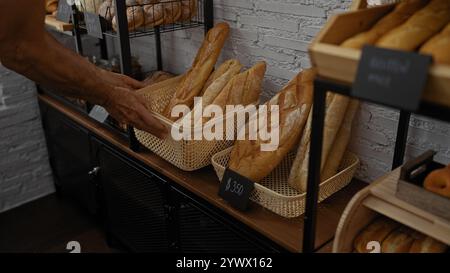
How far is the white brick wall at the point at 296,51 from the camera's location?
1.33 m

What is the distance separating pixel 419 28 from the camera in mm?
778

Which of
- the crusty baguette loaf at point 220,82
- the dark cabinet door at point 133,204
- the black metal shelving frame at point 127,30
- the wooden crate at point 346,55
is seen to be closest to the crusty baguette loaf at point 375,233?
the wooden crate at point 346,55

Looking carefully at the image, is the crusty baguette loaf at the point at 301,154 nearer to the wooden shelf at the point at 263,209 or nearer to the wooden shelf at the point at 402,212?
the wooden shelf at the point at 263,209

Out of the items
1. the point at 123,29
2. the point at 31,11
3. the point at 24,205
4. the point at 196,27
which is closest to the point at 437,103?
the point at 31,11

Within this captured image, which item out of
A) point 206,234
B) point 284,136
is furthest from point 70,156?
point 284,136

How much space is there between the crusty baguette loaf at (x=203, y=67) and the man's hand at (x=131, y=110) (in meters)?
0.26

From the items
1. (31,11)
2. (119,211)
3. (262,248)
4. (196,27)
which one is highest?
(31,11)

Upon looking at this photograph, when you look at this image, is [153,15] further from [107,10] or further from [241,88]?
[241,88]

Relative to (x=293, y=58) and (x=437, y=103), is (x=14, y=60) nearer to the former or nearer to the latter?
(x=293, y=58)

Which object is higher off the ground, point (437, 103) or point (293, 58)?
point (437, 103)

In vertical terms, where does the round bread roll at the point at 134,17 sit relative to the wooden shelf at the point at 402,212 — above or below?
above

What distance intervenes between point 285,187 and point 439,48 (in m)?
0.81

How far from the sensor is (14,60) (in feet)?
3.81

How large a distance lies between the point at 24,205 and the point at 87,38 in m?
1.14
